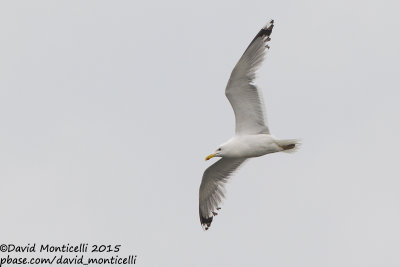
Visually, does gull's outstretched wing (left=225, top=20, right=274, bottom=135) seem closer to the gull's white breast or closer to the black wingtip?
the gull's white breast

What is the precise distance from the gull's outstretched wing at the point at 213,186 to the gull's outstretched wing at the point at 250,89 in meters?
1.35

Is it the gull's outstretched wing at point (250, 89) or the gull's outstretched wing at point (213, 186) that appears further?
the gull's outstretched wing at point (213, 186)

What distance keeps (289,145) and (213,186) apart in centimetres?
221

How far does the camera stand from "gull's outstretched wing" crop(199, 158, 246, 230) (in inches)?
690

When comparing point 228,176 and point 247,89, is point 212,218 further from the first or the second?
point 247,89

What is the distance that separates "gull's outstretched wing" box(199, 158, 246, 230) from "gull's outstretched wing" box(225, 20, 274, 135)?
1.35m

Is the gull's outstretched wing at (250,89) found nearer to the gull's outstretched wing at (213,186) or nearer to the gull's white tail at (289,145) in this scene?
the gull's white tail at (289,145)

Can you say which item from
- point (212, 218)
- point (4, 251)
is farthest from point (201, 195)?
point (4, 251)

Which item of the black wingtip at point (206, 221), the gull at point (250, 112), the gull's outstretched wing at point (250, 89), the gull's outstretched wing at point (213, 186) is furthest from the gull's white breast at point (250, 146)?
the black wingtip at point (206, 221)

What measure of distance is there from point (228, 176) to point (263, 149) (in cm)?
165

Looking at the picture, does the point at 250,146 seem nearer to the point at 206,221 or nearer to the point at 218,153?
the point at 218,153

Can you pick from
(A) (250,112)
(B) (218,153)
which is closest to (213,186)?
(B) (218,153)

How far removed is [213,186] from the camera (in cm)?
1778

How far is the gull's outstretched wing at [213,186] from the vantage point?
1752 centimetres
